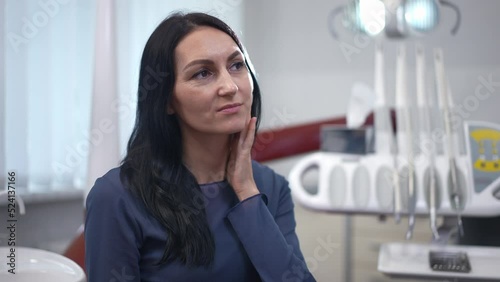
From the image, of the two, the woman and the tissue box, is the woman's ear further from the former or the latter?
the tissue box

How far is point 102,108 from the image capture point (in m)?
1.31

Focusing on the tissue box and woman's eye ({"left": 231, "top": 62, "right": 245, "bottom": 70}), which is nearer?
woman's eye ({"left": 231, "top": 62, "right": 245, "bottom": 70})

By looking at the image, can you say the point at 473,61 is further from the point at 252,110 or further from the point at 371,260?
the point at 252,110

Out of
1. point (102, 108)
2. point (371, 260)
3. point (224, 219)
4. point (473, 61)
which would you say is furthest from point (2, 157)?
point (473, 61)

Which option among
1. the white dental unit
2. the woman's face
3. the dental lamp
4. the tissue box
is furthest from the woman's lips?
the dental lamp

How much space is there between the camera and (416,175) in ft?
5.52

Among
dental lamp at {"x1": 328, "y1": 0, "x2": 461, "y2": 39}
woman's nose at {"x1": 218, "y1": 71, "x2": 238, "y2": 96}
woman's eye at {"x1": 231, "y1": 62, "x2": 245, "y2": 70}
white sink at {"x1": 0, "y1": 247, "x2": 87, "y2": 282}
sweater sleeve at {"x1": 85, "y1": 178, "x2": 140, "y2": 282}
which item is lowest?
white sink at {"x1": 0, "y1": 247, "x2": 87, "y2": 282}

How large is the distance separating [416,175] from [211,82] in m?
0.91

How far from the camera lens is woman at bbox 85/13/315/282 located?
1.00 m

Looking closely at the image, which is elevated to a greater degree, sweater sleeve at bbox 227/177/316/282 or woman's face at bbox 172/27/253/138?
woman's face at bbox 172/27/253/138

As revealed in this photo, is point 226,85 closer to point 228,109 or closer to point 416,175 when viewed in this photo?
point 228,109

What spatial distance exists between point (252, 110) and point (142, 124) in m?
0.24

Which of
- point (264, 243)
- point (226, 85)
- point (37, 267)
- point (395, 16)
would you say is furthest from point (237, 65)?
point (395, 16)

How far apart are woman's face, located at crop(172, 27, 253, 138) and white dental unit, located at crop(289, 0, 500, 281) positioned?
0.74 meters
